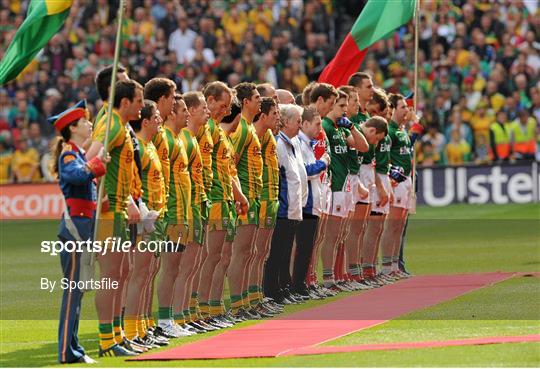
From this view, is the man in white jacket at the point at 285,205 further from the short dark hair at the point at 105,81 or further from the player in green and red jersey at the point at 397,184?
the short dark hair at the point at 105,81

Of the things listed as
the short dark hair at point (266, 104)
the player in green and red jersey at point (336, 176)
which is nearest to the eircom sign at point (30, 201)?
the player in green and red jersey at point (336, 176)

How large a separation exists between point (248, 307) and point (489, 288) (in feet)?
11.3

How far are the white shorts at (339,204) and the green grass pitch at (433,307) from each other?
4.73 feet

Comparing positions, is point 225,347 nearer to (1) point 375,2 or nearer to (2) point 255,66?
(1) point 375,2

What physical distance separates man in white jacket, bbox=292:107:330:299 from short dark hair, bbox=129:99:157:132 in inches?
148

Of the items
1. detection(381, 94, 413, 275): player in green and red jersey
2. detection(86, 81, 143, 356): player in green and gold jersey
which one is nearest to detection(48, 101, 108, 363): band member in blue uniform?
detection(86, 81, 143, 356): player in green and gold jersey

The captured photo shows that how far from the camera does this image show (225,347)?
12047 millimetres

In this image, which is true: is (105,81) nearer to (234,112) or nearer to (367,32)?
(234,112)

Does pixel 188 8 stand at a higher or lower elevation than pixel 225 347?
higher

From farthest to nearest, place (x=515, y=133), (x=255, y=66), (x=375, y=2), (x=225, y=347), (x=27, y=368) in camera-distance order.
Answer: (x=255, y=66)
(x=515, y=133)
(x=375, y=2)
(x=225, y=347)
(x=27, y=368)

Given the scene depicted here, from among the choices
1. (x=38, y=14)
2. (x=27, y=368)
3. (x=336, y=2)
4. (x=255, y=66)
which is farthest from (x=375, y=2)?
(x=336, y=2)

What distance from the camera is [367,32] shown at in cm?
1953

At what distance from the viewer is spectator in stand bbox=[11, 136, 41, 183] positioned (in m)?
30.8

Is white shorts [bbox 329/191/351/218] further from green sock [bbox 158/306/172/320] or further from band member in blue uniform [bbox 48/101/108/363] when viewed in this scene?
band member in blue uniform [bbox 48/101/108/363]
